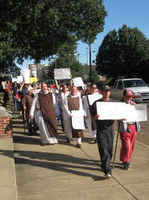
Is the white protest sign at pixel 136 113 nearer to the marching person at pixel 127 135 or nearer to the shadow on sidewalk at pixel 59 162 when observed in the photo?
the marching person at pixel 127 135

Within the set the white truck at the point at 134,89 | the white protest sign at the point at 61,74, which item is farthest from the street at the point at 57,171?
the white truck at the point at 134,89

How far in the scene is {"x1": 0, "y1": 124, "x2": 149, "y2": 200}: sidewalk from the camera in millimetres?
4875

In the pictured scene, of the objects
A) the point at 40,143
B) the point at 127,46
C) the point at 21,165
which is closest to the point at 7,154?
the point at 21,165

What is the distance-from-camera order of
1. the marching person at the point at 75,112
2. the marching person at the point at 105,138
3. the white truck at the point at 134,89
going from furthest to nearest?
the white truck at the point at 134,89 → the marching person at the point at 75,112 → the marching person at the point at 105,138

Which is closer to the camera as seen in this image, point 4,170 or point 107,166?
point 107,166

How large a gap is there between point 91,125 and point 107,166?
3.39 metres

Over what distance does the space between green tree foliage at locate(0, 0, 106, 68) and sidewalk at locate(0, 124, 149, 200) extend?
453 inches

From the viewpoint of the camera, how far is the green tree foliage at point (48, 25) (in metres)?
19.1

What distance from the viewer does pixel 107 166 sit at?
17.8ft

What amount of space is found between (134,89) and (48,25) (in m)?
7.87

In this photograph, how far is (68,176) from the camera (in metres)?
5.78

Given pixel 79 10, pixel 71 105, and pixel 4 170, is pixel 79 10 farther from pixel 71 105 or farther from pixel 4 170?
pixel 4 170

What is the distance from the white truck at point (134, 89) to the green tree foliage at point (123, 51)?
84.0 ft

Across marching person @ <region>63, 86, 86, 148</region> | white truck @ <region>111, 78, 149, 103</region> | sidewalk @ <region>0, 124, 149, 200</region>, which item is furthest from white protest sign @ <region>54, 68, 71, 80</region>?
sidewalk @ <region>0, 124, 149, 200</region>
